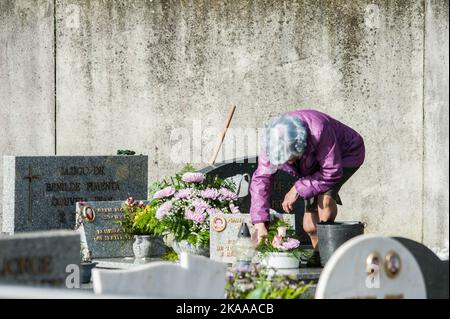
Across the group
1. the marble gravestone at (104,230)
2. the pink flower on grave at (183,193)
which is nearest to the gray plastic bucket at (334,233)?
the pink flower on grave at (183,193)

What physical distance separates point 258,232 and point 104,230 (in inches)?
63.6

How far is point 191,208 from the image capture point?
8516 mm

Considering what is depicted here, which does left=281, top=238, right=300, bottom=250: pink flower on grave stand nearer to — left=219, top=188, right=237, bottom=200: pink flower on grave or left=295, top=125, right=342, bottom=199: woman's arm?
left=295, top=125, right=342, bottom=199: woman's arm

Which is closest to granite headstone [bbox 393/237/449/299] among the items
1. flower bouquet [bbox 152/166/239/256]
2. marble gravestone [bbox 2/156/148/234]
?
flower bouquet [bbox 152/166/239/256]

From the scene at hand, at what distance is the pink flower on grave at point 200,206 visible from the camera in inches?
333

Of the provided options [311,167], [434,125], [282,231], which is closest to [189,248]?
[282,231]

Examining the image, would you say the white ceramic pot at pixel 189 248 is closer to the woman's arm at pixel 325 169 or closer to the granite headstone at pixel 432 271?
the woman's arm at pixel 325 169

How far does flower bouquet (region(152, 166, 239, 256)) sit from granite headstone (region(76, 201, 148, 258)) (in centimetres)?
41

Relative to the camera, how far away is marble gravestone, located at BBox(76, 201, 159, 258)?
8836 mm

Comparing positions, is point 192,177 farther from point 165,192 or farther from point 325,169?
point 325,169

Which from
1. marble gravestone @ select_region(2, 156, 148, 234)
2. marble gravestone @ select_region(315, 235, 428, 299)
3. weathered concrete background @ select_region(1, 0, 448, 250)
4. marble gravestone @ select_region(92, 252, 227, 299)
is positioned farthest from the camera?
weathered concrete background @ select_region(1, 0, 448, 250)

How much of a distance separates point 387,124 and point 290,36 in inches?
55.1
